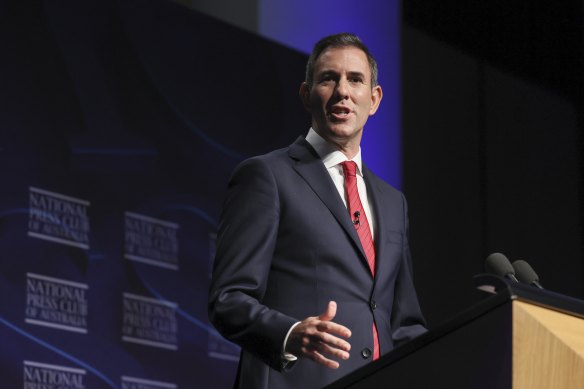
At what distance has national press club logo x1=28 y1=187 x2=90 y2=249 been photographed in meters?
4.04

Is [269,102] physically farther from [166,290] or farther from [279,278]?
[279,278]

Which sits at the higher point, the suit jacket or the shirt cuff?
the suit jacket

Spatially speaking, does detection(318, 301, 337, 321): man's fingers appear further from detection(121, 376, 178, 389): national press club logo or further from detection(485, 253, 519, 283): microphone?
detection(121, 376, 178, 389): national press club logo

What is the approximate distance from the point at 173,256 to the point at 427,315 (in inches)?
58.6

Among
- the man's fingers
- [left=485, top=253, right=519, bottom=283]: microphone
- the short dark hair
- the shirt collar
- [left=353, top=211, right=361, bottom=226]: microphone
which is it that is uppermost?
the short dark hair

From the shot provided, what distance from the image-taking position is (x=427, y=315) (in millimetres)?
5480

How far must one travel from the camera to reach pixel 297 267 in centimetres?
236

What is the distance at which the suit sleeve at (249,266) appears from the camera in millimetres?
2166

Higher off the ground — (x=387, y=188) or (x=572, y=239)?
(x=572, y=239)

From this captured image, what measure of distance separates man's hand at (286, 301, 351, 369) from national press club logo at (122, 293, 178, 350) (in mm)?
2307

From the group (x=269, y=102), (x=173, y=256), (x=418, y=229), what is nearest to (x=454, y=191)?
(x=418, y=229)

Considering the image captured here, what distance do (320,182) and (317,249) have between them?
17 centimetres

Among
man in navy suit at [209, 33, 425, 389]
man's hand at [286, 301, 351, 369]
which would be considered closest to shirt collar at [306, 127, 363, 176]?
man in navy suit at [209, 33, 425, 389]

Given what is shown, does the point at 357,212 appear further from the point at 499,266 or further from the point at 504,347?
the point at 504,347
